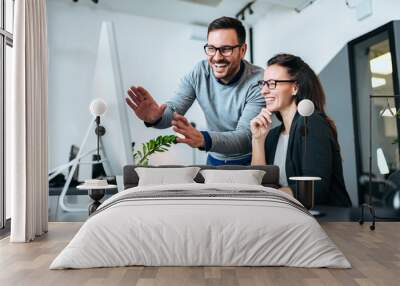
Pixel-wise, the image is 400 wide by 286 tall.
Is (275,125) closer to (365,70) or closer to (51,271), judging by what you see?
(365,70)

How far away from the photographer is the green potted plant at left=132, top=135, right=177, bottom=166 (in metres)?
5.77

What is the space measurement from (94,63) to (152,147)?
4.47 feet

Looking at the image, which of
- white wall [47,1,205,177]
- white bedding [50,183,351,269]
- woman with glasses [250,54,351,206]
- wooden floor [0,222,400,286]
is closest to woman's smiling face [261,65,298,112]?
woman with glasses [250,54,351,206]

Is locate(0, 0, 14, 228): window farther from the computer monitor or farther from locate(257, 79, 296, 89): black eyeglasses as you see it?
locate(257, 79, 296, 89): black eyeglasses

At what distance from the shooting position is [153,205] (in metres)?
3.49

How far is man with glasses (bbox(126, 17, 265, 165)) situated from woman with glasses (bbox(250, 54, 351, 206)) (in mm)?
152

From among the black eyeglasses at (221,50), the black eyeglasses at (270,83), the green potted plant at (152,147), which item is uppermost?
the black eyeglasses at (221,50)

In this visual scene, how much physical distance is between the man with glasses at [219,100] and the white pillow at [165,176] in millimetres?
620

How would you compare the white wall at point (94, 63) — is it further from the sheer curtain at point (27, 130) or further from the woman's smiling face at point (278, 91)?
the sheer curtain at point (27, 130)

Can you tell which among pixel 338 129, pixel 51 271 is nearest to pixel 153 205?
pixel 51 271

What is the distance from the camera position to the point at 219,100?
5855 millimetres

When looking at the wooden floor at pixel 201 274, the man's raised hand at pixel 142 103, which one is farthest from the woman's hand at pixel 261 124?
the wooden floor at pixel 201 274

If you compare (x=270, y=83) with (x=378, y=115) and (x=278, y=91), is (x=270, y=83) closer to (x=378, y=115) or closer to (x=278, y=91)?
(x=278, y=91)

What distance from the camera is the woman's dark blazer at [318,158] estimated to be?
5.61 metres
